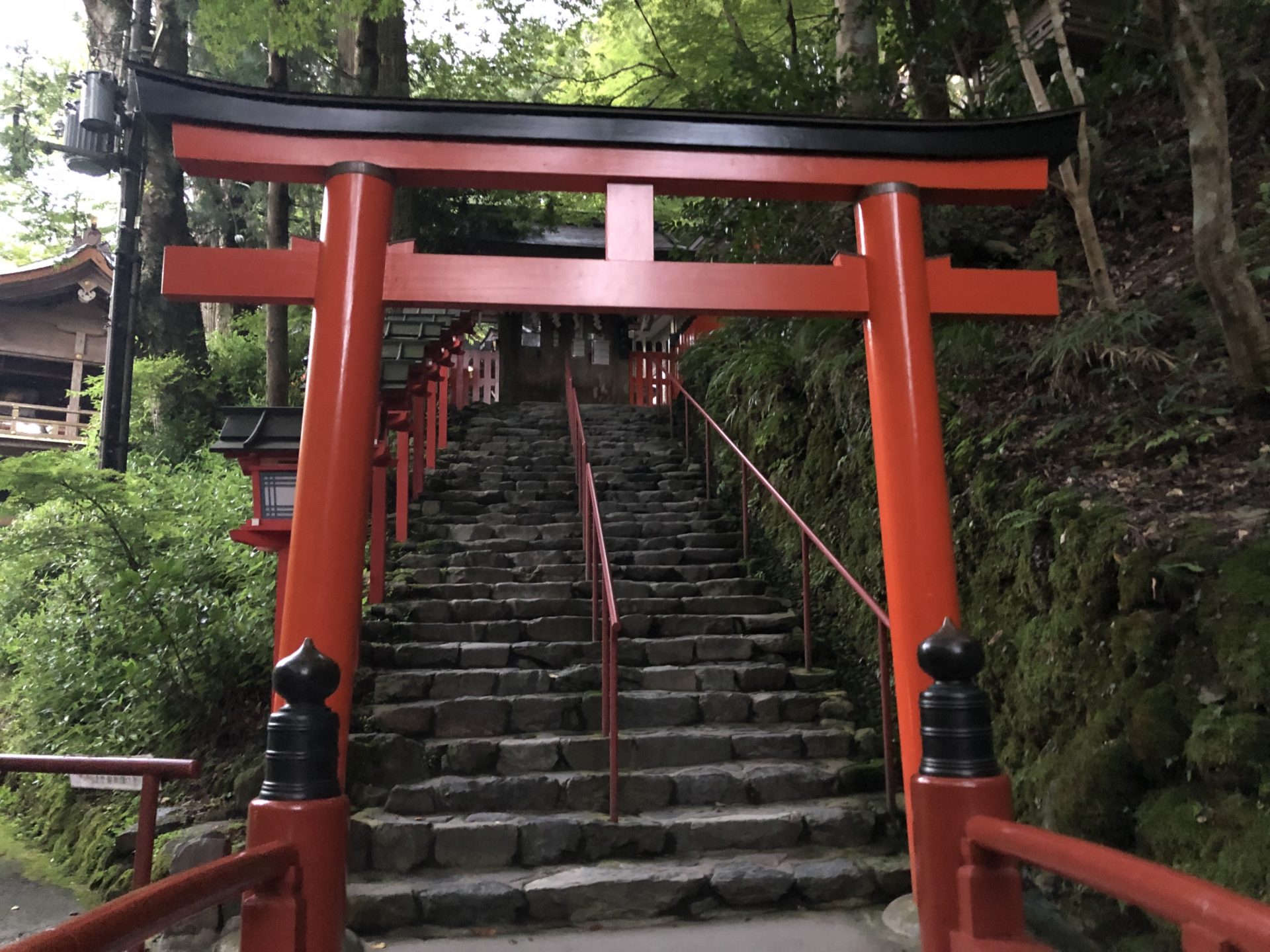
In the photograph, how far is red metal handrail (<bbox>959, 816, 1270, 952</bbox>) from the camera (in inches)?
51.5

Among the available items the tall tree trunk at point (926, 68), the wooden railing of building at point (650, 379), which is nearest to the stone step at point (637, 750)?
the tall tree trunk at point (926, 68)

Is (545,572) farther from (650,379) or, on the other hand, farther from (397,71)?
(650,379)

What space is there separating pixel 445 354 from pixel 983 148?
6.88 meters

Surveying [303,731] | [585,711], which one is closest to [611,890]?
[585,711]

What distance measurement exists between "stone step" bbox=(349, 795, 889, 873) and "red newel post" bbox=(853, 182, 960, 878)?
1043 mm

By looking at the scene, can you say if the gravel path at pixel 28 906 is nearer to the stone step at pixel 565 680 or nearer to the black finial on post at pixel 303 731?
the stone step at pixel 565 680

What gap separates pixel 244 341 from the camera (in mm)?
12711

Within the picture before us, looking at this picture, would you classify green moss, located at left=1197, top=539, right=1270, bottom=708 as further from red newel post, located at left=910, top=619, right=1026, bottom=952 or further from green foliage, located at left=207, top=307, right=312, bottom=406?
green foliage, located at left=207, top=307, right=312, bottom=406

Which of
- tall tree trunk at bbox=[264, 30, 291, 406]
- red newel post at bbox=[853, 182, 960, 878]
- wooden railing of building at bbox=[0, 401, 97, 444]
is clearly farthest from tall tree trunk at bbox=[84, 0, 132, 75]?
red newel post at bbox=[853, 182, 960, 878]

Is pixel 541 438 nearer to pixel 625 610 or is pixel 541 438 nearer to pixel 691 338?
pixel 691 338

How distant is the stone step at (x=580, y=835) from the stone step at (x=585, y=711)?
690 millimetres

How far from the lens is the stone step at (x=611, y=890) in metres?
3.65

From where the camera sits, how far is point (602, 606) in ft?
18.9

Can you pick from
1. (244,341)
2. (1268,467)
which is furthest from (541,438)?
(1268,467)
